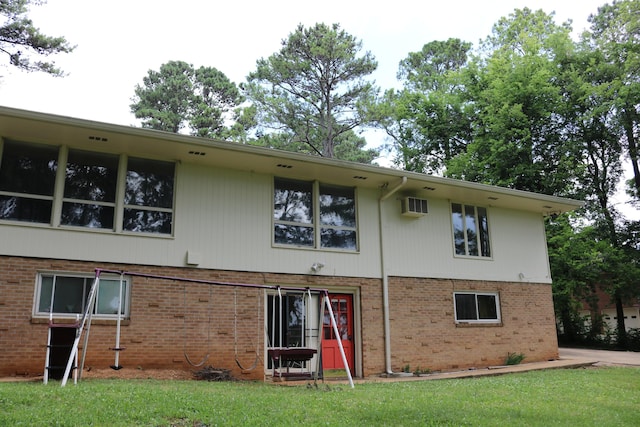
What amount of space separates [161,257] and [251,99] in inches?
732

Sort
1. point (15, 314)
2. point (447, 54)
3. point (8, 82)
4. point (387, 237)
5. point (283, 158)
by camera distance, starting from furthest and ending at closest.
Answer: point (447, 54) → point (8, 82) → point (387, 237) → point (283, 158) → point (15, 314)

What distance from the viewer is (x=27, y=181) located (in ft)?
30.2

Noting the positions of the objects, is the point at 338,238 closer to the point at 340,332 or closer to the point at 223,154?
the point at 340,332

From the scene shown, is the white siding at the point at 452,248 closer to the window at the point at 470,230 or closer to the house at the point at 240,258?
the house at the point at 240,258

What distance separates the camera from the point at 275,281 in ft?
35.4

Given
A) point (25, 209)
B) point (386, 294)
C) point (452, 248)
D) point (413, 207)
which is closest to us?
point (25, 209)

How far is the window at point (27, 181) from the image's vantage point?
29.6 feet

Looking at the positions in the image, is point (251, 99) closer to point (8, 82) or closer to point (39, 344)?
point (8, 82)

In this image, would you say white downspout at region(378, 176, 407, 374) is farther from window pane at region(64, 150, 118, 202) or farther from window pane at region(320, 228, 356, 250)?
window pane at region(64, 150, 118, 202)

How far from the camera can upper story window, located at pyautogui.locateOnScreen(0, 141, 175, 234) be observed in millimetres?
9125

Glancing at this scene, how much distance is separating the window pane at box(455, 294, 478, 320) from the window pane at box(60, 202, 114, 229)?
8094 mm

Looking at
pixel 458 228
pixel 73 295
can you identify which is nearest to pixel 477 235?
pixel 458 228

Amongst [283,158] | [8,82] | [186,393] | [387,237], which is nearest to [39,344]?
[186,393]

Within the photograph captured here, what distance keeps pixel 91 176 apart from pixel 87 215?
0.74 m
